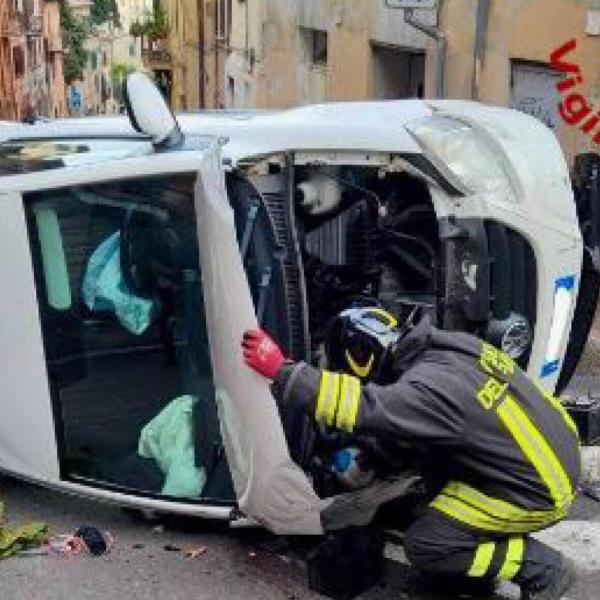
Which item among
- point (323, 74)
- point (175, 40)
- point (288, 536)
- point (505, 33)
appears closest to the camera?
point (288, 536)

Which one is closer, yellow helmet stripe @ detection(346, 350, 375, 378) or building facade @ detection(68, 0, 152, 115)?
yellow helmet stripe @ detection(346, 350, 375, 378)

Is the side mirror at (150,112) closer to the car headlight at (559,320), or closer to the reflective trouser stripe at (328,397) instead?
the reflective trouser stripe at (328,397)

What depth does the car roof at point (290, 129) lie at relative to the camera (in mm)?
4582

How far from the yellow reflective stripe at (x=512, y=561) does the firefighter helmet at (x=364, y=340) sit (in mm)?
Result: 752

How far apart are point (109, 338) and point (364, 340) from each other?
1.11 meters

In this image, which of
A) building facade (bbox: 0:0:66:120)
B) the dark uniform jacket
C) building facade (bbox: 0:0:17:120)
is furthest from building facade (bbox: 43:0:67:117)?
the dark uniform jacket

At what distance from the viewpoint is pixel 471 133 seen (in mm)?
4906

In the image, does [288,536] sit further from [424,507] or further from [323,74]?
[323,74]

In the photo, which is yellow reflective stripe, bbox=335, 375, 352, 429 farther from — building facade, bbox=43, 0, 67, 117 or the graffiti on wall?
building facade, bbox=43, 0, 67, 117

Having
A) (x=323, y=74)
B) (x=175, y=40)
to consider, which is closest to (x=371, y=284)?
(x=323, y=74)

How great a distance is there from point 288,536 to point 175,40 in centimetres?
3033

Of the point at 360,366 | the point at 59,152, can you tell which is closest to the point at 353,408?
the point at 360,366

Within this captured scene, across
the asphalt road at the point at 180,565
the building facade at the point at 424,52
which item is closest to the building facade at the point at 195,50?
the building facade at the point at 424,52

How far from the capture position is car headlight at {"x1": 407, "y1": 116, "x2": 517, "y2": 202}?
4.61 metres
